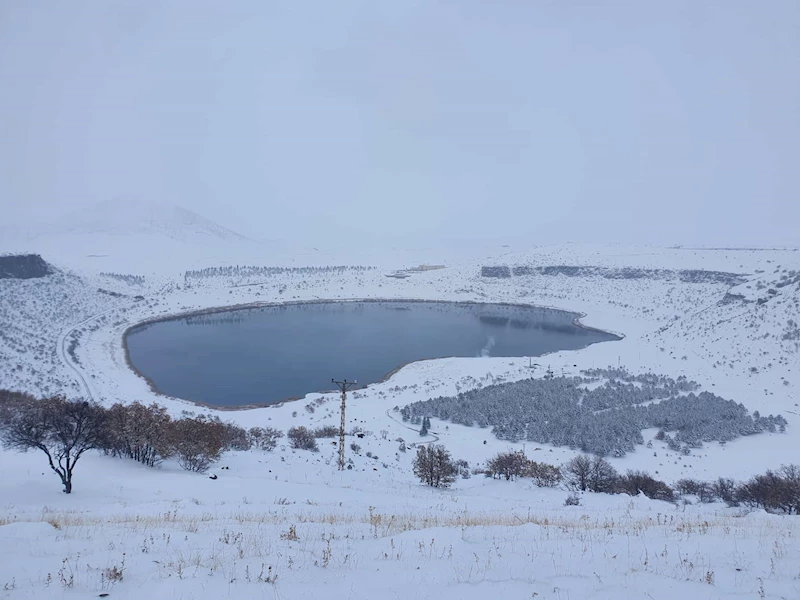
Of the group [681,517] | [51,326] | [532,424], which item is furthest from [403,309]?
[681,517]

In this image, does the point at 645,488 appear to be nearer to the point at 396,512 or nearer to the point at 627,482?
the point at 627,482

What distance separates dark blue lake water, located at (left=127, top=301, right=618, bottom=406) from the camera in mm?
41500

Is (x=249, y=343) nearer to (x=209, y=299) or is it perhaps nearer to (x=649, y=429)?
(x=209, y=299)

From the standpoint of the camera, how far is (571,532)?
725cm

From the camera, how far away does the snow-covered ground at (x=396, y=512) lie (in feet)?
15.7

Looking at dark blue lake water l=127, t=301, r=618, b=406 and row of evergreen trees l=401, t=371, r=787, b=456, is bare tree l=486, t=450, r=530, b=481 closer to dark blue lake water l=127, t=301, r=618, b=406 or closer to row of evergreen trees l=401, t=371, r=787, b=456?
row of evergreen trees l=401, t=371, r=787, b=456

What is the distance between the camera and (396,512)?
35.0 ft

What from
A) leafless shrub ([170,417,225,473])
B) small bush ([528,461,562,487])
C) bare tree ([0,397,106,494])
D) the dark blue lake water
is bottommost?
small bush ([528,461,562,487])

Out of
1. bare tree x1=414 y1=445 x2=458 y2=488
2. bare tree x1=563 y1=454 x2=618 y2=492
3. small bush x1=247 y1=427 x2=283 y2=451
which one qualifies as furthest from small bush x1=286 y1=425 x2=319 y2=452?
bare tree x1=563 y1=454 x2=618 y2=492

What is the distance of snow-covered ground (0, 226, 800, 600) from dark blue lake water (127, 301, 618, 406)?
4138 mm

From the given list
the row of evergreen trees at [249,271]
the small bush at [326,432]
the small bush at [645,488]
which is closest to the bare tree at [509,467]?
the small bush at [645,488]

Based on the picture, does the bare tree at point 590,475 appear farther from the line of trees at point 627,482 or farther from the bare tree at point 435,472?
the bare tree at point 435,472

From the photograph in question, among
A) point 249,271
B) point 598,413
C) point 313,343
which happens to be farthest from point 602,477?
point 249,271

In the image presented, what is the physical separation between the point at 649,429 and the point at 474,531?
922 inches
